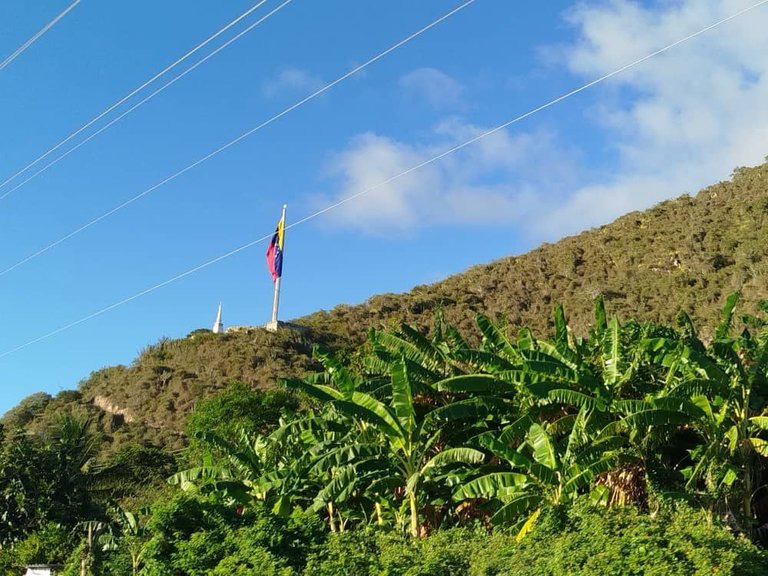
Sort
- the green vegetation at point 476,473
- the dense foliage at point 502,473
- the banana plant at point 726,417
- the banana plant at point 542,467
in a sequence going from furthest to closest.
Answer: the banana plant at point 542,467
the banana plant at point 726,417
the green vegetation at point 476,473
the dense foliage at point 502,473

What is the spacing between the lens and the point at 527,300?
2238 inches

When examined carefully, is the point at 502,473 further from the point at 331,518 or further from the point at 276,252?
the point at 276,252

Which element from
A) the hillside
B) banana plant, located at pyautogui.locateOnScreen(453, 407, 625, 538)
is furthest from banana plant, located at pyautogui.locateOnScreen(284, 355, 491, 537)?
the hillside

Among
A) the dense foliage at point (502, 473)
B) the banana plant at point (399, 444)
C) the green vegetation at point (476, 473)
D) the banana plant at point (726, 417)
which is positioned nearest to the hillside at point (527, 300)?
the green vegetation at point (476, 473)

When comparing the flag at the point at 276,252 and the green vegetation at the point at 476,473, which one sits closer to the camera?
the green vegetation at the point at 476,473

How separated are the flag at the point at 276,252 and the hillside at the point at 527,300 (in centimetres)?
598

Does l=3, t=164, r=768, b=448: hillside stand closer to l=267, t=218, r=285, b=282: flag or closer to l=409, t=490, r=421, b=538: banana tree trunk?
l=267, t=218, r=285, b=282: flag

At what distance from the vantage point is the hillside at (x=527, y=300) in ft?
148

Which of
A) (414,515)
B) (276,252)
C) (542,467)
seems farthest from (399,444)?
Result: (276,252)

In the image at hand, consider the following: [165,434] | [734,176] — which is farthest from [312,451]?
[734,176]

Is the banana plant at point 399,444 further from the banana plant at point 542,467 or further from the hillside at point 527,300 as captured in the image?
the hillside at point 527,300

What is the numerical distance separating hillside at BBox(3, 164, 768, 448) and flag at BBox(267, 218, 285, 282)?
236 inches

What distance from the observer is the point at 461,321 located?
5450 cm

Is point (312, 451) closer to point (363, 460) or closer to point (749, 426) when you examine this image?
point (363, 460)
